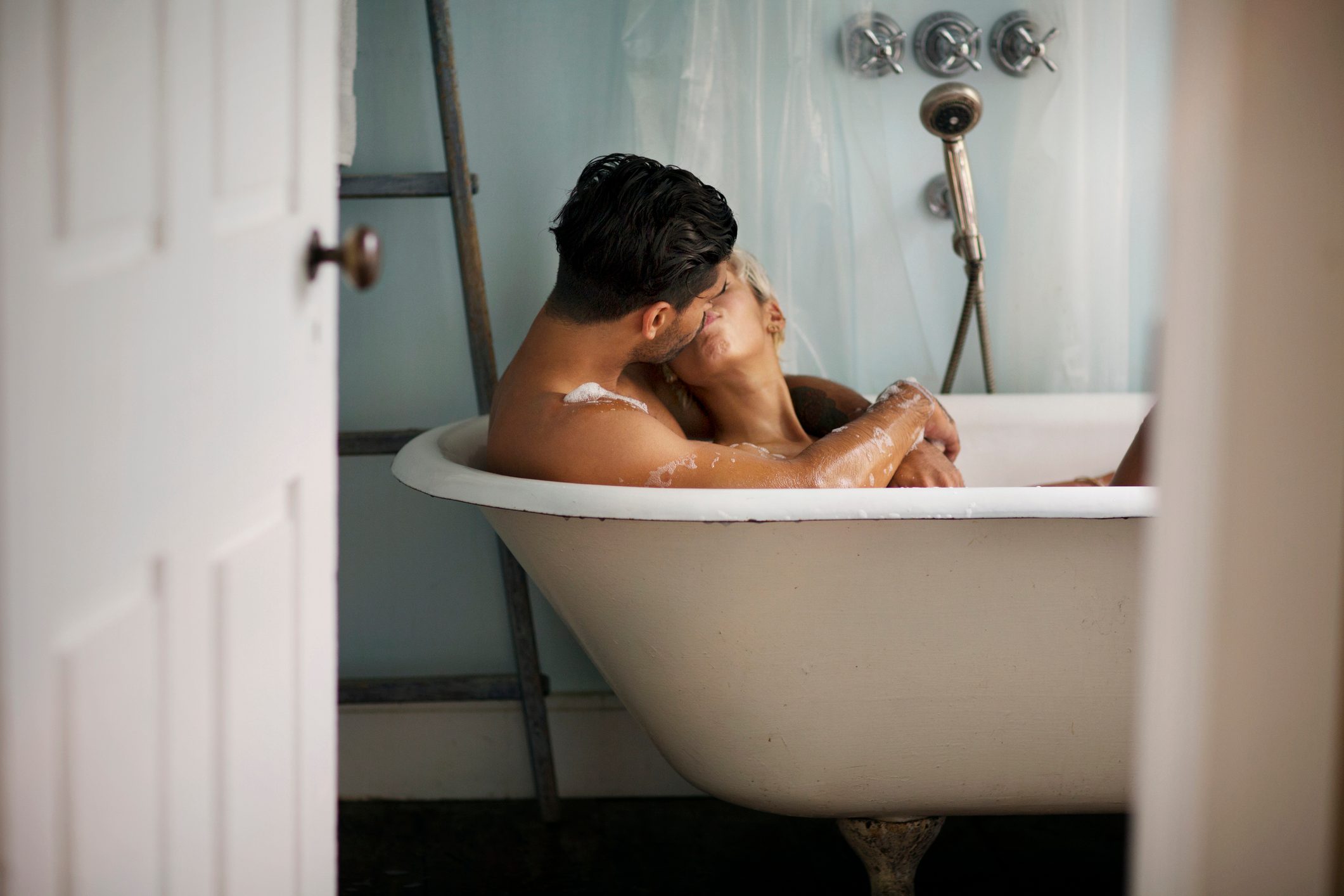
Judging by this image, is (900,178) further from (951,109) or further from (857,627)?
(857,627)

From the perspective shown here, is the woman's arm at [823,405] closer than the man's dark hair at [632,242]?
No

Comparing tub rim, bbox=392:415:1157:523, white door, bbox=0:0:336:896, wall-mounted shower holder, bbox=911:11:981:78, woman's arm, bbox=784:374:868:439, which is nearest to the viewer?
white door, bbox=0:0:336:896

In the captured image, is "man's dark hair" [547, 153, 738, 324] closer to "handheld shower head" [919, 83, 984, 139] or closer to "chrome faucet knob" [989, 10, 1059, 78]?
"handheld shower head" [919, 83, 984, 139]

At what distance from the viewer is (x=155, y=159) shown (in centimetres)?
66

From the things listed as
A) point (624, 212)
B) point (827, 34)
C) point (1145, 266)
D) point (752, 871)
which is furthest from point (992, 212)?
point (752, 871)

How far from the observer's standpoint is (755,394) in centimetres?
173

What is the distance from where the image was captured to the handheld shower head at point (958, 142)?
5.72 feet

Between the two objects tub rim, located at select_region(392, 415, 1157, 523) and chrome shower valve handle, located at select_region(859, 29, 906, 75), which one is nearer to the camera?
tub rim, located at select_region(392, 415, 1157, 523)

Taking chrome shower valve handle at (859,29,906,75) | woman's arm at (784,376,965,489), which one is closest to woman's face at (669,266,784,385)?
woman's arm at (784,376,965,489)

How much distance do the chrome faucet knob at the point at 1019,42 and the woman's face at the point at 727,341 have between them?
2.28 ft

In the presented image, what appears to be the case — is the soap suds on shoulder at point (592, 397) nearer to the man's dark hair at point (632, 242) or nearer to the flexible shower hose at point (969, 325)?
the man's dark hair at point (632, 242)

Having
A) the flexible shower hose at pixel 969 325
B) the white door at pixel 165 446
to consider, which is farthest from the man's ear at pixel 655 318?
the flexible shower hose at pixel 969 325

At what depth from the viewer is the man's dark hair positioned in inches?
55.1

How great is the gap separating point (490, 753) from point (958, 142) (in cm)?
141
